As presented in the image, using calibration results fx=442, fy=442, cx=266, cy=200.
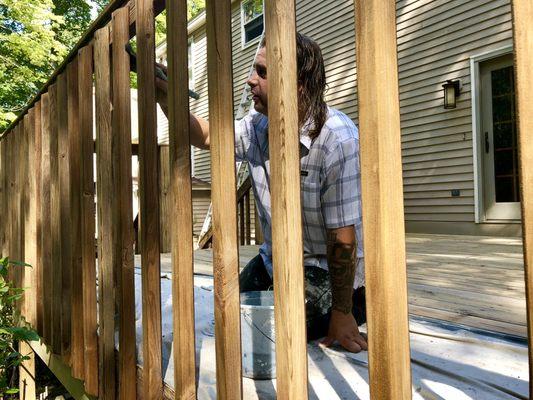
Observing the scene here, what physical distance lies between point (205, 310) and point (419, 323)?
1.04 m

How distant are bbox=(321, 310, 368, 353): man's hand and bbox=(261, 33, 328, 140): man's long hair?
0.67m

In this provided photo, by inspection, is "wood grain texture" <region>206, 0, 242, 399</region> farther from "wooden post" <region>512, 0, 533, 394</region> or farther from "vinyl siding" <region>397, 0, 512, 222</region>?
"vinyl siding" <region>397, 0, 512, 222</region>

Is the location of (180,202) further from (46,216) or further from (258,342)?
(46,216)

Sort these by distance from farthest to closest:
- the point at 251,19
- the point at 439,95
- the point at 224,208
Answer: the point at 251,19
the point at 439,95
the point at 224,208

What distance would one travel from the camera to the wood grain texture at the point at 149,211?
4.33 feet

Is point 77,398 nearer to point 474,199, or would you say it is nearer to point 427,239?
point 427,239

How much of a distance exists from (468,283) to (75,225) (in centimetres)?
249

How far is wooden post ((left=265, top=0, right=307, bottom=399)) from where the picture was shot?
837 mm

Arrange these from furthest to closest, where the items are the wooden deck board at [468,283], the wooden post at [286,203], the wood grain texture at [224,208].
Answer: the wooden deck board at [468,283]
the wood grain texture at [224,208]
the wooden post at [286,203]

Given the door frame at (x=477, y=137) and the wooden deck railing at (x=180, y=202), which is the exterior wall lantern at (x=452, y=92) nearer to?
the door frame at (x=477, y=137)

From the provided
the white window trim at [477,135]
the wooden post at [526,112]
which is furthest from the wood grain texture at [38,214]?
the white window trim at [477,135]

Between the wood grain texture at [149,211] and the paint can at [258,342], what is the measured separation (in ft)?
0.88

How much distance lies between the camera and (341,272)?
151cm

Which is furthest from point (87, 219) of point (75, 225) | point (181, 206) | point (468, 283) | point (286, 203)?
point (468, 283)
